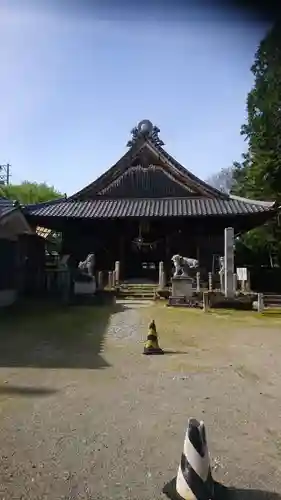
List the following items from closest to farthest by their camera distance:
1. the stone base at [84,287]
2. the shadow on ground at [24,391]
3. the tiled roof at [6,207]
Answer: the shadow on ground at [24,391]
the tiled roof at [6,207]
the stone base at [84,287]

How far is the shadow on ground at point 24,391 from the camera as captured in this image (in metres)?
6.10

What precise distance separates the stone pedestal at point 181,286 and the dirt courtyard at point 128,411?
23.7 feet

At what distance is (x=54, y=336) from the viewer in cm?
1093

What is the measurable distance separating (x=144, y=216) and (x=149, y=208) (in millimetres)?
1100

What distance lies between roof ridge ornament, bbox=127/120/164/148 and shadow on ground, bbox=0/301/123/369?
12.7 m

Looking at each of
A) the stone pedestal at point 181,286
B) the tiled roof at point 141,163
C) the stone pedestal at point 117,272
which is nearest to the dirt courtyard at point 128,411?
the stone pedestal at point 181,286

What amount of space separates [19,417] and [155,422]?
1.38 metres

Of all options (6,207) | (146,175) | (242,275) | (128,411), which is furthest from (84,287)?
(128,411)

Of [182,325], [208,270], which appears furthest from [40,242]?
[182,325]

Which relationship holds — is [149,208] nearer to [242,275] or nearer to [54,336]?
[242,275]

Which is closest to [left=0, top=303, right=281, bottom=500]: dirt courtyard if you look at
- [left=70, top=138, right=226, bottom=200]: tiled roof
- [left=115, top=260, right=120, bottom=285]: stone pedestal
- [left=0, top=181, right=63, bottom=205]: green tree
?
[left=115, top=260, right=120, bottom=285]: stone pedestal

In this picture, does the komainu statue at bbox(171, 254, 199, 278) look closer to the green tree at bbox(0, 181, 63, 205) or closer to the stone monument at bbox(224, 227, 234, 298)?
the stone monument at bbox(224, 227, 234, 298)

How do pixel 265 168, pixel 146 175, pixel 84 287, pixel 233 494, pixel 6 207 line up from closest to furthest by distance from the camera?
pixel 233 494
pixel 6 207
pixel 84 287
pixel 146 175
pixel 265 168

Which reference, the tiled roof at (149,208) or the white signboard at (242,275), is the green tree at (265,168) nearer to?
the tiled roof at (149,208)
